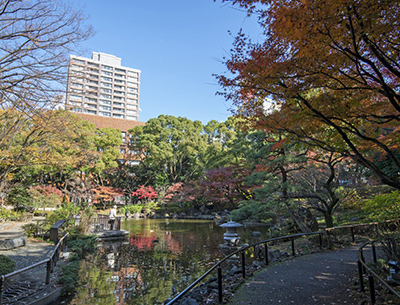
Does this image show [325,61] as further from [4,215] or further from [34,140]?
[4,215]

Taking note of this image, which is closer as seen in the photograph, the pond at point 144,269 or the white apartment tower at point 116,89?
the pond at point 144,269

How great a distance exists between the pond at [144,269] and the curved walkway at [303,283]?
7.55ft

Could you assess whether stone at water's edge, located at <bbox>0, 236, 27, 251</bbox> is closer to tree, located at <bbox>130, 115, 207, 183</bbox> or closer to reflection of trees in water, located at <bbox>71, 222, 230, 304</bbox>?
reflection of trees in water, located at <bbox>71, 222, 230, 304</bbox>

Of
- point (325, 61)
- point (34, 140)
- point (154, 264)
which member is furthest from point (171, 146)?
point (325, 61)

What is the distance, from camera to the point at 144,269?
8492 millimetres

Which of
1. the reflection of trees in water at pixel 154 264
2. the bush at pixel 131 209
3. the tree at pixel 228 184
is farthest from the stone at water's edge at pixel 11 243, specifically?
the bush at pixel 131 209

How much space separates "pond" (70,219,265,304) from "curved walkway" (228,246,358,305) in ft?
7.55

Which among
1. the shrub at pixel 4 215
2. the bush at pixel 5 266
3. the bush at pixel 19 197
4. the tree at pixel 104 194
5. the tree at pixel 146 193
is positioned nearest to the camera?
the bush at pixel 5 266

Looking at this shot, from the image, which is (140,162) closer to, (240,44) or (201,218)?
Answer: (201,218)

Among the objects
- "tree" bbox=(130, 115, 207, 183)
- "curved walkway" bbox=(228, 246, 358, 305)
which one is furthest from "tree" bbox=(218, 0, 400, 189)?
"tree" bbox=(130, 115, 207, 183)

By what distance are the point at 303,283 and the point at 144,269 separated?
5286 mm

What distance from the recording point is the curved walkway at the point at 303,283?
178 inches

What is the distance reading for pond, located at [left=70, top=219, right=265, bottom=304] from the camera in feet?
20.7

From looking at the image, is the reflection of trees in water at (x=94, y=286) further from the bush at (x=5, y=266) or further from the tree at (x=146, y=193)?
the tree at (x=146, y=193)
